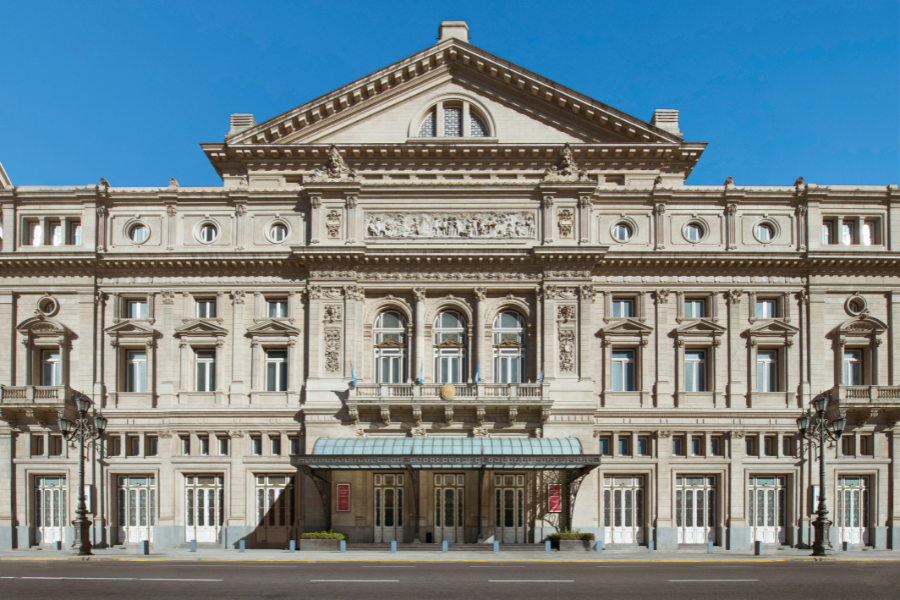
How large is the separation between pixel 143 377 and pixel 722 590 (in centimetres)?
3233

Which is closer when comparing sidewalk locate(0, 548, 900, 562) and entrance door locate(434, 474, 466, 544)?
sidewalk locate(0, 548, 900, 562)

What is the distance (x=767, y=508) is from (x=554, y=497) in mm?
11622

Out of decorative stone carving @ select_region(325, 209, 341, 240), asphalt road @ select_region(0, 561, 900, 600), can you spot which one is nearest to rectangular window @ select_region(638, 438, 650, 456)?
asphalt road @ select_region(0, 561, 900, 600)

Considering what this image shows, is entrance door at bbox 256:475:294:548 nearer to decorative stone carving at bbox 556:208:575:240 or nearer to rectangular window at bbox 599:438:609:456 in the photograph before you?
rectangular window at bbox 599:438:609:456

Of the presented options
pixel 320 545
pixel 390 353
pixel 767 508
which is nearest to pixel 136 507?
pixel 320 545

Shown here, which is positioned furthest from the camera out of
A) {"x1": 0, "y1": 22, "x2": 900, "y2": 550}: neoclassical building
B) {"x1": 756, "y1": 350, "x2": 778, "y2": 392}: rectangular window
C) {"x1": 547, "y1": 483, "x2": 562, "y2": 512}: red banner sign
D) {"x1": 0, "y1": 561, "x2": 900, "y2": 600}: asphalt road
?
{"x1": 756, "y1": 350, "x2": 778, "y2": 392}: rectangular window

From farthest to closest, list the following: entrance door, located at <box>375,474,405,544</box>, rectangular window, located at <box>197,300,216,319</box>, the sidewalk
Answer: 1. rectangular window, located at <box>197,300,216,319</box>
2. entrance door, located at <box>375,474,405,544</box>
3. the sidewalk

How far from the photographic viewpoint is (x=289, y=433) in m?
43.4

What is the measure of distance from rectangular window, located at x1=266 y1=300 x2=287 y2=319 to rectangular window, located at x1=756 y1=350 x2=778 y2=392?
85.2 ft

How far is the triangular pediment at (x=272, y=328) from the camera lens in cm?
4384

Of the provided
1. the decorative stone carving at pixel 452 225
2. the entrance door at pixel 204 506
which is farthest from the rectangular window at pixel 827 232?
the entrance door at pixel 204 506

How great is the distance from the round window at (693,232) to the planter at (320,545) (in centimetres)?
2456

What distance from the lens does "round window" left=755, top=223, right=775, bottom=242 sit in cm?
4456

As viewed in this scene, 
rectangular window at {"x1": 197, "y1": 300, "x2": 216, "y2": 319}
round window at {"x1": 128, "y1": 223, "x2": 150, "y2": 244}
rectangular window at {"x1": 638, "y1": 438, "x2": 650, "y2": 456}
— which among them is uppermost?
round window at {"x1": 128, "y1": 223, "x2": 150, "y2": 244}
